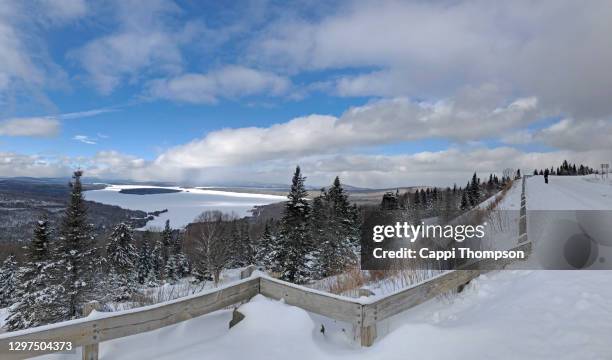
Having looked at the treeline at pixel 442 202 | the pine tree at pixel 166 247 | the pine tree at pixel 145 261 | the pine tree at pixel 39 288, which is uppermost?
the treeline at pixel 442 202

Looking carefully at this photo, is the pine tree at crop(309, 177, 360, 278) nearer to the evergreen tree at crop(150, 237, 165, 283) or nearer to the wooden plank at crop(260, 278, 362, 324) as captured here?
the wooden plank at crop(260, 278, 362, 324)

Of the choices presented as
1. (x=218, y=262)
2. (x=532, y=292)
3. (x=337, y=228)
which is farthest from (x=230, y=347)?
(x=218, y=262)

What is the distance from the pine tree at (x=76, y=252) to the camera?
894 inches

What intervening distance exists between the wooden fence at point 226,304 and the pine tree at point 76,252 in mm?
22219

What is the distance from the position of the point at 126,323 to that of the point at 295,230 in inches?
965

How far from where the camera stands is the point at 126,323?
3.89 meters

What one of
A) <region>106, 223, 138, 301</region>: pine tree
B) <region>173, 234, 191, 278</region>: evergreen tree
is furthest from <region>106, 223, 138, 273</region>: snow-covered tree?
<region>173, 234, 191, 278</region>: evergreen tree

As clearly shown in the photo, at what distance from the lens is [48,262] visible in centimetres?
2294

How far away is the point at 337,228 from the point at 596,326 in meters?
32.7

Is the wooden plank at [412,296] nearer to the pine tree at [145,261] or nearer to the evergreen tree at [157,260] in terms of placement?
the evergreen tree at [157,260]

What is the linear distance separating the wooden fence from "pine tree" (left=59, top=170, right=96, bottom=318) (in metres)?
22.2

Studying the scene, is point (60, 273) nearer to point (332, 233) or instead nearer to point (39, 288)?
point (39, 288)

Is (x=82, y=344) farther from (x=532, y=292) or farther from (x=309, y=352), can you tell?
(x=532, y=292)

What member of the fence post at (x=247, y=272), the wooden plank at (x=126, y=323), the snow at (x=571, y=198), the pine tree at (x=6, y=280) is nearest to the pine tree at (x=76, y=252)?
the fence post at (x=247, y=272)
